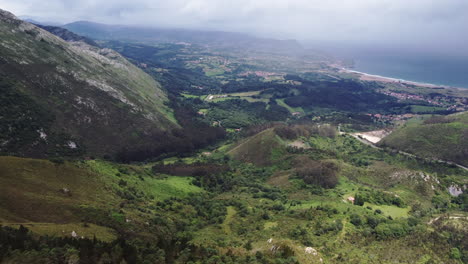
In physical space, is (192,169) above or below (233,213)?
below

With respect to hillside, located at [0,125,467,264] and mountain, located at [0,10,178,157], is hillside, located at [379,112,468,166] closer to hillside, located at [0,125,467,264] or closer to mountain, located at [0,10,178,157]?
hillside, located at [0,125,467,264]

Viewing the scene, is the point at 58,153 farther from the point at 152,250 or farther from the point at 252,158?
the point at 152,250

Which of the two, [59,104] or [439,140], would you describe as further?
[439,140]

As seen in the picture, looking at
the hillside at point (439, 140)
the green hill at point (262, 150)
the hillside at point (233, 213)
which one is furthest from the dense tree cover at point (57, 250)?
the hillside at point (439, 140)

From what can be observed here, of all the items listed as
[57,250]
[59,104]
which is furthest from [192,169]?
[57,250]

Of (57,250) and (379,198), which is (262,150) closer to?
(379,198)

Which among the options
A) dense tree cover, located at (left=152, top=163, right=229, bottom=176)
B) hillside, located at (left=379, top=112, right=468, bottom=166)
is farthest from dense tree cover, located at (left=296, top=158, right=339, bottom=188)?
hillside, located at (left=379, top=112, right=468, bottom=166)

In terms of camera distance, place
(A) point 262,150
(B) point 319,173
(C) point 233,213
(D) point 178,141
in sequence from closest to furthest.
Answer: (C) point 233,213, (B) point 319,173, (A) point 262,150, (D) point 178,141
